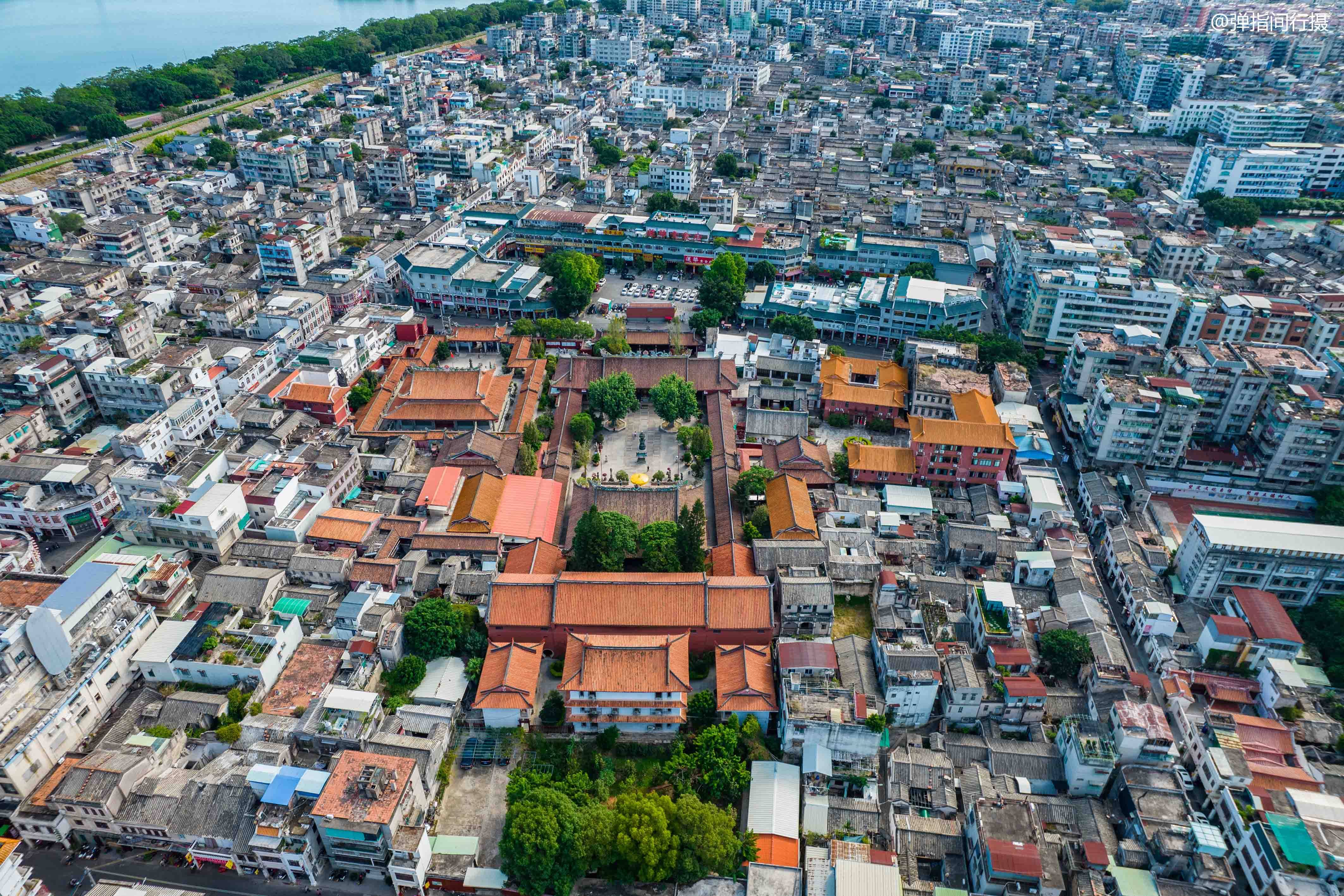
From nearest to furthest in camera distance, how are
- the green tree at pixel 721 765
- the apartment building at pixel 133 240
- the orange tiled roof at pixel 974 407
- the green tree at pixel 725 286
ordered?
the green tree at pixel 721 765 → the orange tiled roof at pixel 974 407 → the green tree at pixel 725 286 → the apartment building at pixel 133 240

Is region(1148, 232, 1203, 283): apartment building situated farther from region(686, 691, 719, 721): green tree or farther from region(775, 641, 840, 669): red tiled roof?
region(686, 691, 719, 721): green tree

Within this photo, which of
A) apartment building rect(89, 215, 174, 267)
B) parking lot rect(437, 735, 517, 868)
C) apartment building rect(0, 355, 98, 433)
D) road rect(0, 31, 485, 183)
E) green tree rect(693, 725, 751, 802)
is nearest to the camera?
parking lot rect(437, 735, 517, 868)

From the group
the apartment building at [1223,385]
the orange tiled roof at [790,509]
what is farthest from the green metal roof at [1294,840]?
the apartment building at [1223,385]

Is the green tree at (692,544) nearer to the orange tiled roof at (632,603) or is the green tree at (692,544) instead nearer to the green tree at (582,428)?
the orange tiled roof at (632,603)

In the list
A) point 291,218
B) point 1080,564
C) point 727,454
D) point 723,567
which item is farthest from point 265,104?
point 1080,564

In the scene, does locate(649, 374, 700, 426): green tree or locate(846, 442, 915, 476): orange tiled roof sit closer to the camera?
locate(846, 442, 915, 476): orange tiled roof

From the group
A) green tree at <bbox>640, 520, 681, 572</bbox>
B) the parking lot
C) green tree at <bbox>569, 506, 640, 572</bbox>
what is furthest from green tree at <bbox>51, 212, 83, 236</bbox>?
the parking lot
